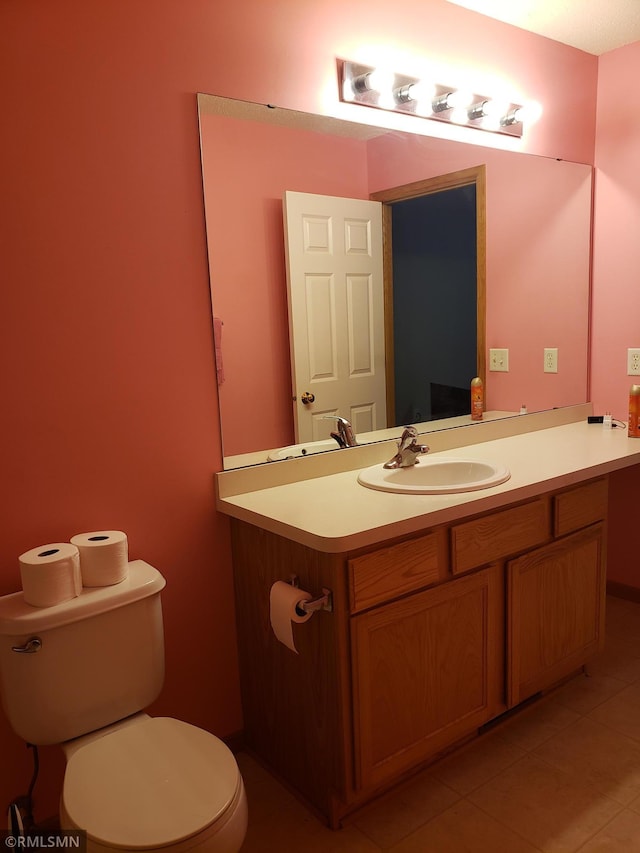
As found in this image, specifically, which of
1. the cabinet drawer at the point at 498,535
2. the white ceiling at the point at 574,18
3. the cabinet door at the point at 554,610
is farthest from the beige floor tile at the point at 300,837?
the white ceiling at the point at 574,18

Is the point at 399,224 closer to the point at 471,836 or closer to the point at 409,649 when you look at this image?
the point at 409,649

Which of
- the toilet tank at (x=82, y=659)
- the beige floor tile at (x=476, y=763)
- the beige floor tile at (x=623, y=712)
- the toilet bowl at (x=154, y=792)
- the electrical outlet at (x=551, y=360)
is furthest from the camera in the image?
the electrical outlet at (x=551, y=360)

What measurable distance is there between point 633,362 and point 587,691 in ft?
4.41

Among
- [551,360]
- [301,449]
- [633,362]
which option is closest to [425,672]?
[301,449]

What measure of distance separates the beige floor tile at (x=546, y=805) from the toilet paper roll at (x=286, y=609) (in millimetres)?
733

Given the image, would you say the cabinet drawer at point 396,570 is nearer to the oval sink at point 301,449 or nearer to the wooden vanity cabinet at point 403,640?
the wooden vanity cabinet at point 403,640

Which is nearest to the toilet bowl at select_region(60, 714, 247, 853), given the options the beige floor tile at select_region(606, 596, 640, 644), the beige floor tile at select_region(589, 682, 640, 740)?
the beige floor tile at select_region(589, 682, 640, 740)

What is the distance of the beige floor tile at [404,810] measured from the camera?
1.70 meters

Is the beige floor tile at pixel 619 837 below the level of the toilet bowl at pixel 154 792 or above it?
below

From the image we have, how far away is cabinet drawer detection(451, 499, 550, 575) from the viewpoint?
177 cm

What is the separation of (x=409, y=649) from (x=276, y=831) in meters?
0.58

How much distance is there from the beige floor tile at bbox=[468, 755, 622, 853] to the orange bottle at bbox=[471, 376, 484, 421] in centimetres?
122

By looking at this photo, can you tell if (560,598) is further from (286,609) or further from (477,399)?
(286,609)

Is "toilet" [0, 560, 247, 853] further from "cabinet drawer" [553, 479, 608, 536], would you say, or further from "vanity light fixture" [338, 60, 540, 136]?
"vanity light fixture" [338, 60, 540, 136]
